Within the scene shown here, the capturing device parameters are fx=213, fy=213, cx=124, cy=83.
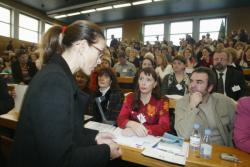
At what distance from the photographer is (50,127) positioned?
2.75 feet

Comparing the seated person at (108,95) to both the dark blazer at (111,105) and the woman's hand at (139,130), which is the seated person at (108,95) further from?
the woman's hand at (139,130)

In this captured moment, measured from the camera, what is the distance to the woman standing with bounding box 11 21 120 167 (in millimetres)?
850

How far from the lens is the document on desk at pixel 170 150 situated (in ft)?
4.71

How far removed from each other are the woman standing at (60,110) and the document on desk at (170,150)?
16.0 inches

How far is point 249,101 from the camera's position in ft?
5.62

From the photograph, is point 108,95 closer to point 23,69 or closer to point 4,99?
point 4,99

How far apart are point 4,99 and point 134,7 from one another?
11047 mm

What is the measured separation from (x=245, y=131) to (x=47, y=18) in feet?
49.8

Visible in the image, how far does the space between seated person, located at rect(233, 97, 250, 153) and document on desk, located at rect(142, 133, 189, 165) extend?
0.40 meters

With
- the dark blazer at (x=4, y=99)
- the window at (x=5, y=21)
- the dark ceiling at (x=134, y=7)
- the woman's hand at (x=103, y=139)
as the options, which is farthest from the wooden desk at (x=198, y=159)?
the window at (x=5, y=21)

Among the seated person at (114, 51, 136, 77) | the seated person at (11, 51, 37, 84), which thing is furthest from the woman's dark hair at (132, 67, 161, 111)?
the seated person at (11, 51, 37, 84)

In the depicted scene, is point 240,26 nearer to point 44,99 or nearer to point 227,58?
point 227,58

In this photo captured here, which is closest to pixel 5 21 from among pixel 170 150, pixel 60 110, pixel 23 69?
pixel 23 69

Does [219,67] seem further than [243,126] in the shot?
Yes
